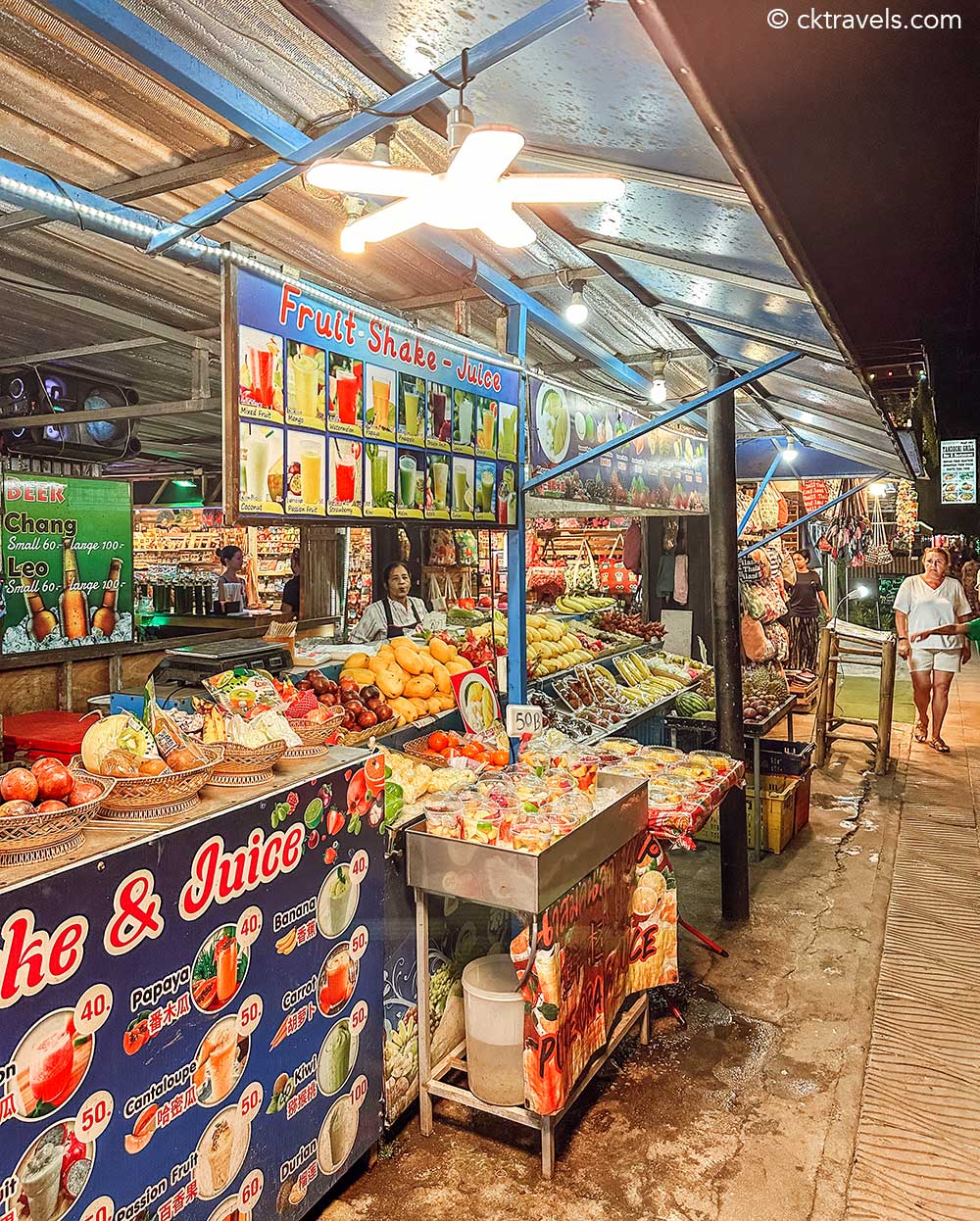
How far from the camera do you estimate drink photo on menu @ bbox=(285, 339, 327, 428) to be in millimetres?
3182

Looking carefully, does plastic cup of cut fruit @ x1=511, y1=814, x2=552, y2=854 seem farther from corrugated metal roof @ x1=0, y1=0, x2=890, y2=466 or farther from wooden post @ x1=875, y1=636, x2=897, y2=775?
wooden post @ x1=875, y1=636, x2=897, y2=775

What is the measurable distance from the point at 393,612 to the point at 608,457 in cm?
295

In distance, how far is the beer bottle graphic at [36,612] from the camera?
21.8ft


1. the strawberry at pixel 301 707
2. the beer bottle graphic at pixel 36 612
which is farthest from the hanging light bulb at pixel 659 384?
the beer bottle graphic at pixel 36 612

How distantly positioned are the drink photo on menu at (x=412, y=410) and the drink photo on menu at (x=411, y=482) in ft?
0.21

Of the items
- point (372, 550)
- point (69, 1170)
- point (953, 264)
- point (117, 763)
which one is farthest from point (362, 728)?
point (372, 550)

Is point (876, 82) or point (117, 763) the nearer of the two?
point (876, 82)

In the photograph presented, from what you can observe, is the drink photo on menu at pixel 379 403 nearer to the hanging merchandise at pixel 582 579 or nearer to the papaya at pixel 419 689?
the papaya at pixel 419 689

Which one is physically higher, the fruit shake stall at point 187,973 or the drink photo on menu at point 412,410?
the drink photo on menu at point 412,410

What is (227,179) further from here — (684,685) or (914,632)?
(914,632)

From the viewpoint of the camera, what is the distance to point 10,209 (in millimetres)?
3785

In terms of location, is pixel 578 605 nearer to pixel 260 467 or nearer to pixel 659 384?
pixel 659 384

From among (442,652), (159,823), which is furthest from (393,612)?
(159,823)

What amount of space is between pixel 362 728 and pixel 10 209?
291 cm
